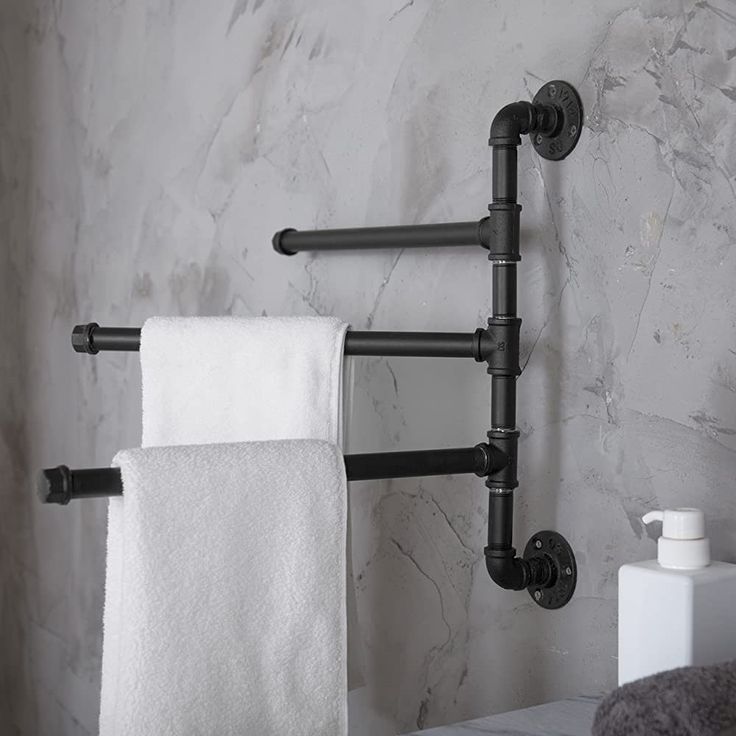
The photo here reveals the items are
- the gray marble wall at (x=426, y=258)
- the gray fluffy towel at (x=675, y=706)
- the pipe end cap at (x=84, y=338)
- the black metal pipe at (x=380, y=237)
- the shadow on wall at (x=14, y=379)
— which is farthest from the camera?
the shadow on wall at (x=14, y=379)

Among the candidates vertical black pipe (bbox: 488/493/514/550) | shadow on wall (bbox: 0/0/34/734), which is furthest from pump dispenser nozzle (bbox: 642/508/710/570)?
shadow on wall (bbox: 0/0/34/734)

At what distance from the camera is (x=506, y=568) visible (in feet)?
3.05

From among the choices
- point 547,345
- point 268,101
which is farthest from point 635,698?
point 268,101

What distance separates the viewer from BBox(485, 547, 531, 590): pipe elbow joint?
0.93m

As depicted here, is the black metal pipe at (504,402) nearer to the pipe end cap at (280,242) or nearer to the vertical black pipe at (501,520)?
the vertical black pipe at (501,520)

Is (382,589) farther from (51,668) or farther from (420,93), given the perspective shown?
(51,668)

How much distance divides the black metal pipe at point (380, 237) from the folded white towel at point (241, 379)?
0.11 m

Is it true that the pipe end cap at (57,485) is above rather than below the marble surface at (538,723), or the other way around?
above

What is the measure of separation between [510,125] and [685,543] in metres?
0.37

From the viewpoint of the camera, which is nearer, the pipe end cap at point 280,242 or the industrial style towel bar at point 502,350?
the industrial style towel bar at point 502,350

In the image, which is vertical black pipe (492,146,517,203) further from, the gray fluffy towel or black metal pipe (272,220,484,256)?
the gray fluffy towel

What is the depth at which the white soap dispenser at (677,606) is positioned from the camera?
0.70 meters

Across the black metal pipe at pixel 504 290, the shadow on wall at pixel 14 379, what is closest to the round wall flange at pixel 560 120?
the black metal pipe at pixel 504 290

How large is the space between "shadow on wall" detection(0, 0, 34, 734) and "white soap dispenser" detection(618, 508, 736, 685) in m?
1.30
